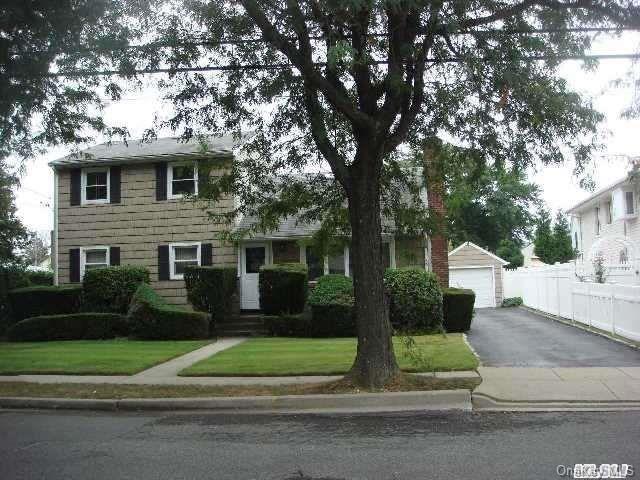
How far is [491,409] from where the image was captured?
27.1 ft

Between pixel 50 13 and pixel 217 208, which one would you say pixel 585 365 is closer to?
pixel 50 13

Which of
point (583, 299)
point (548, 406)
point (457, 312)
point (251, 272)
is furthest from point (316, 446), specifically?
point (251, 272)

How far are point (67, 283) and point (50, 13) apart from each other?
43.5 ft

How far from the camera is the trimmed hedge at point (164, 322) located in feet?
57.1

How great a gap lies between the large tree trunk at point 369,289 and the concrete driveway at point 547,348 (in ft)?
10.1

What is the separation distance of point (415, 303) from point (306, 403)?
8689mm

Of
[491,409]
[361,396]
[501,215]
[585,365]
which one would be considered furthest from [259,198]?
[501,215]

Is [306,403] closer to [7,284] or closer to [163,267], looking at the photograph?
[163,267]

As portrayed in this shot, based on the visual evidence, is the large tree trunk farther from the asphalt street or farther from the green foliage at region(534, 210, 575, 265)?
the green foliage at region(534, 210, 575, 265)

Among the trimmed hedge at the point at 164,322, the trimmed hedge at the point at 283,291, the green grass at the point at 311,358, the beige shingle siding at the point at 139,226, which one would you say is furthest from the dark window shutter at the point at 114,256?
the green grass at the point at 311,358

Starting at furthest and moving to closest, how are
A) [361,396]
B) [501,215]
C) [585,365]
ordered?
[501,215] → [585,365] → [361,396]

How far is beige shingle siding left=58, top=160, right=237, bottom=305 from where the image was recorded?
20750 mm

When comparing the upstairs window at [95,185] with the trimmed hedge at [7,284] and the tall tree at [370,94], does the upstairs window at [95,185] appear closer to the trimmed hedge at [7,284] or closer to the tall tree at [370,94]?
the trimmed hedge at [7,284]

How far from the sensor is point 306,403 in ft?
28.8
